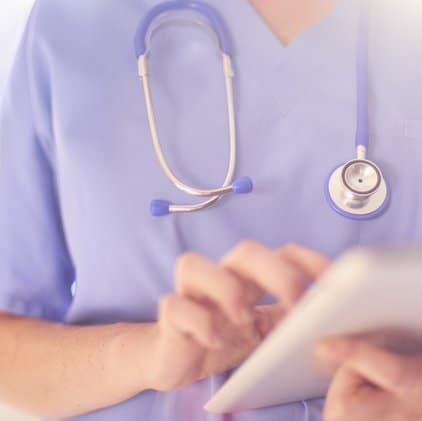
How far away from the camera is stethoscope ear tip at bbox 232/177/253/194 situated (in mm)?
635

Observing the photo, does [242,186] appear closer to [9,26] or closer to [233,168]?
[233,168]

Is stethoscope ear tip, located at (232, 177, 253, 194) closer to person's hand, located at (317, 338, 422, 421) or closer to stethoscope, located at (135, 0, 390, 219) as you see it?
stethoscope, located at (135, 0, 390, 219)

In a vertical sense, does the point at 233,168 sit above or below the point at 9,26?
below

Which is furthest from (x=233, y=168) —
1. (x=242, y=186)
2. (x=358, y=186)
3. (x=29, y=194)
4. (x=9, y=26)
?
(x=9, y=26)

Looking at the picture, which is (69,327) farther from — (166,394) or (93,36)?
(93,36)

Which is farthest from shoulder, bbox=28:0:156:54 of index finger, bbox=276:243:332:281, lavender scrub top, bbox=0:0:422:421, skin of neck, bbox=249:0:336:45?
index finger, bbox=276:243:332:281

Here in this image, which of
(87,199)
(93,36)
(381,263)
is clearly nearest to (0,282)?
(87,199)

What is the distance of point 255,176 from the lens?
66 centimetres

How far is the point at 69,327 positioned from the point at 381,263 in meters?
0.52

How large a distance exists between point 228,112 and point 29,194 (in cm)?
26

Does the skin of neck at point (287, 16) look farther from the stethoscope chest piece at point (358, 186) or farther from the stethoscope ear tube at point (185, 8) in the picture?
the stethoscope chest piece at point (358, 186)

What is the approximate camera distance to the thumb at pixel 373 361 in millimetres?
398

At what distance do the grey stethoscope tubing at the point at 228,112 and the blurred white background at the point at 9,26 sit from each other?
37cm

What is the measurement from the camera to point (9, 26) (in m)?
0.99
